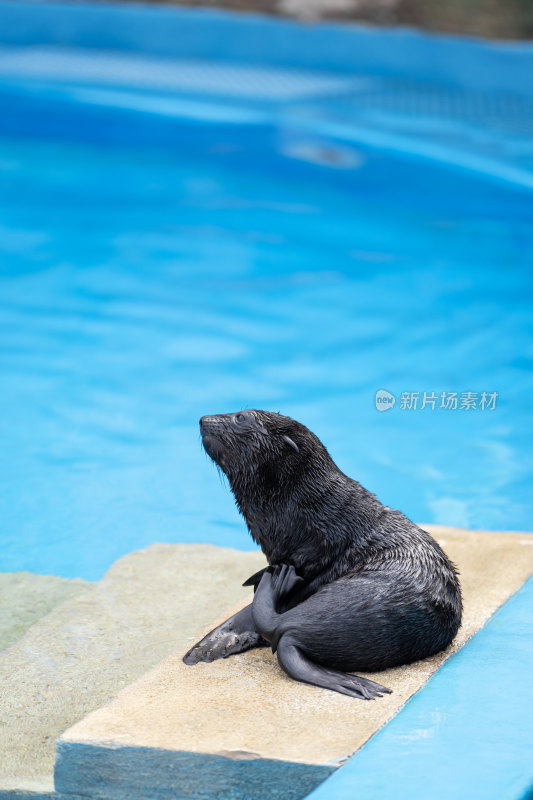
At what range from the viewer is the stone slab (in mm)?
2352

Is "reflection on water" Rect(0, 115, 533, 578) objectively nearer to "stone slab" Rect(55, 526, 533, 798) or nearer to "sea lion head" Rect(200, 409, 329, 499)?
"sea lion head" Rect(200, 409, 329, 499)

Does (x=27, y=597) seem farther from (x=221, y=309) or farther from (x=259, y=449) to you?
(x=221, y=309)

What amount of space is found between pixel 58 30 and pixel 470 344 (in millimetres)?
7350

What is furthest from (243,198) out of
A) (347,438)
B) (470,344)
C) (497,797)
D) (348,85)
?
(497,797)

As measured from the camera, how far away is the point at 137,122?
1005cm

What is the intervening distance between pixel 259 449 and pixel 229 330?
175 inches

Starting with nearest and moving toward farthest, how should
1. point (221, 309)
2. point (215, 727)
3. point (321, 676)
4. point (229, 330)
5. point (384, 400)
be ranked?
point (215, 727), point (321, 676), point (384, 400), point (229, 330), point (221, 309)

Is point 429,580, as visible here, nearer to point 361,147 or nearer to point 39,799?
point 39,799

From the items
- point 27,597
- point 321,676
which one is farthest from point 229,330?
point 321,676

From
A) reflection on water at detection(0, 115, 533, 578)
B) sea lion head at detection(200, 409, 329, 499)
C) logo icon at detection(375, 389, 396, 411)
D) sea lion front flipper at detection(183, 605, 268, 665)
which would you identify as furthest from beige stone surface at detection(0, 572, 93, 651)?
logo icon at detection(375, 389, 396, 411)

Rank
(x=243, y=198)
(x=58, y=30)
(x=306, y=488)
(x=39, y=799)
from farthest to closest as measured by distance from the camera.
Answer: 1. (x=58, y=30)
2. (x=243, y=198)
3. (x=306, y=488)
4. (x=39, y=799)

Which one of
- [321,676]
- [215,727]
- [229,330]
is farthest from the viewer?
[229,330]

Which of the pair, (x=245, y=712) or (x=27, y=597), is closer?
(x=245, y=712)

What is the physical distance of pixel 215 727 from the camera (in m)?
2.45
